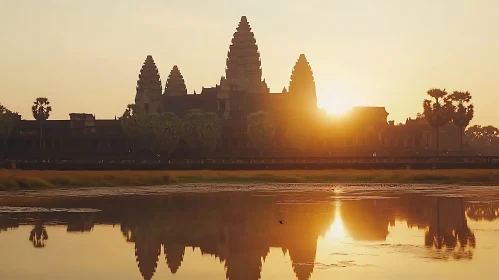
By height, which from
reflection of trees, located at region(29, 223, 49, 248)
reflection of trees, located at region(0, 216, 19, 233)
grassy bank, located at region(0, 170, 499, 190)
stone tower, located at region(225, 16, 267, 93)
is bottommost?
reflection of trees, located at region(29, 223, 49, 248)

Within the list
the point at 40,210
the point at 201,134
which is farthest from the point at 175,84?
the point at 40,210

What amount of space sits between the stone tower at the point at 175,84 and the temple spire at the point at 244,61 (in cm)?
1249

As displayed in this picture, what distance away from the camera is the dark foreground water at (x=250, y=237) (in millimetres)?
19938

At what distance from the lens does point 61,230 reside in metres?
27.4

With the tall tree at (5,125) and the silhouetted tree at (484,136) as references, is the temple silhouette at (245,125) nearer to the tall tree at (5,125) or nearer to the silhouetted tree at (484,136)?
the tall tree at (5,125)

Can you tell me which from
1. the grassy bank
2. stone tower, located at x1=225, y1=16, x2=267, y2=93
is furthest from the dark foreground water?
stone tower, located at x1=225, y1=16, x2=267, y2=93

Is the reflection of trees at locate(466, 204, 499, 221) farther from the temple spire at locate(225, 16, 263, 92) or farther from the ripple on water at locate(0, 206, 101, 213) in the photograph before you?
the temple spire at locate(225, 16, 263, 92)

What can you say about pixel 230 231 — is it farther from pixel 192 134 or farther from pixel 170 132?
pixel 192 134

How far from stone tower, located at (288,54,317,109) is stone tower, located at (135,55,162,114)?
26911 mm

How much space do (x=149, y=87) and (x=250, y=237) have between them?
5046 inches

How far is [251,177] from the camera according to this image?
59094 mm

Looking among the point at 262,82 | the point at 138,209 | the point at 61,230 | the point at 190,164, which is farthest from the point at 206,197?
the point at 262,82

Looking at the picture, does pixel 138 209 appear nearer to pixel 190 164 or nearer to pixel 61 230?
pixel 61 230

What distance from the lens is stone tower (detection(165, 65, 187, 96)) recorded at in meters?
157
